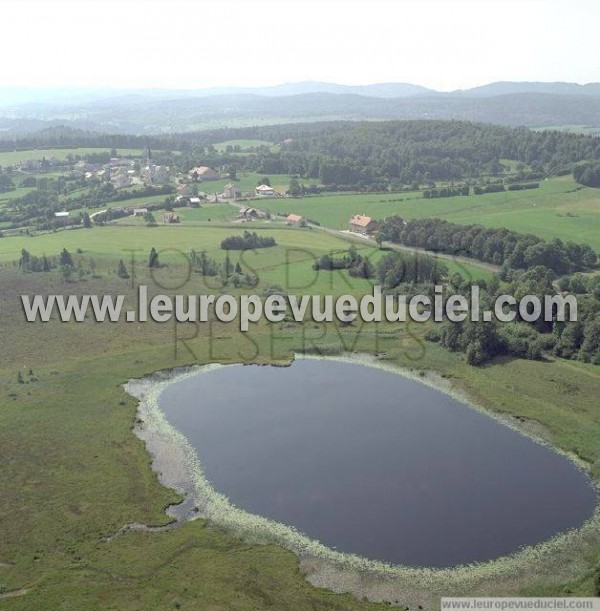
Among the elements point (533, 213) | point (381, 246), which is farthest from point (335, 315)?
point (533, 213)

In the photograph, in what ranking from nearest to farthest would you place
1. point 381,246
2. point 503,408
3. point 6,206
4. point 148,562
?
point 148,562 → point 503,408 → point 381,246 → point 6,206

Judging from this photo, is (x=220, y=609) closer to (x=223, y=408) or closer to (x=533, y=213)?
(x=223, y=408)

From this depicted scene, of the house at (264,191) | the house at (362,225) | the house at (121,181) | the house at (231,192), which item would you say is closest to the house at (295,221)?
the house at (362,225)

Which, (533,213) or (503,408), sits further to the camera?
(533,213)

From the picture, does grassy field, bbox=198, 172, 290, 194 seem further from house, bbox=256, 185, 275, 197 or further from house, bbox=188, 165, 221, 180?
house, bbox=188, 165, 221, 180

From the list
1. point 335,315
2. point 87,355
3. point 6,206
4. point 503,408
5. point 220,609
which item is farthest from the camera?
point 6,206

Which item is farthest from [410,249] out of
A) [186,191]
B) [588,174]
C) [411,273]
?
[588,174]
